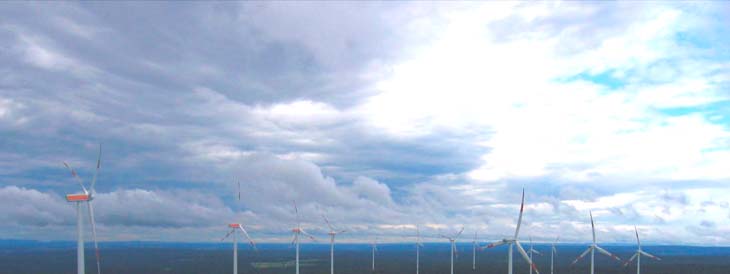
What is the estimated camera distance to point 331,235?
183 meters

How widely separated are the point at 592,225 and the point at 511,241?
2792 cm

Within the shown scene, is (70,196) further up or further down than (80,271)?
further up

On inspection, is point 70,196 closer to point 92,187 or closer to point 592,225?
point 92,187

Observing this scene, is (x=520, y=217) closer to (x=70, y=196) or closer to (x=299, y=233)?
(x=70, y=196)

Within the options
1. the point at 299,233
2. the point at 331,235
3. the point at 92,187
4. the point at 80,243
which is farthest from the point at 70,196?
the point at 331,235

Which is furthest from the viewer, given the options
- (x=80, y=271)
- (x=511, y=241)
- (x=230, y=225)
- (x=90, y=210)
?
(x=230, y=225)

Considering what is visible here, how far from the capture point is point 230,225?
12588 centimetres

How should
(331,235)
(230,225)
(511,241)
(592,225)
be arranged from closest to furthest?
(511,241) < (592,225) < (230,225) < (331,235)

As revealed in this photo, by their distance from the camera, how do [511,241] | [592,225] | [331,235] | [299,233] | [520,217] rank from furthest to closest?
1. [331,235]
2. [299,233]
3. [592,225]
4. [511,241]
5. [520,217]

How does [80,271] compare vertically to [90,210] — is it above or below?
below

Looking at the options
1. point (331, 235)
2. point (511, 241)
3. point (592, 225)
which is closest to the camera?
point (511, 241)

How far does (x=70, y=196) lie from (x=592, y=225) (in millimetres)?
85151

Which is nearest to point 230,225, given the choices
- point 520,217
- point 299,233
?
point 299,233

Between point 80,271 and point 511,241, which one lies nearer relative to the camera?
point 80,271
